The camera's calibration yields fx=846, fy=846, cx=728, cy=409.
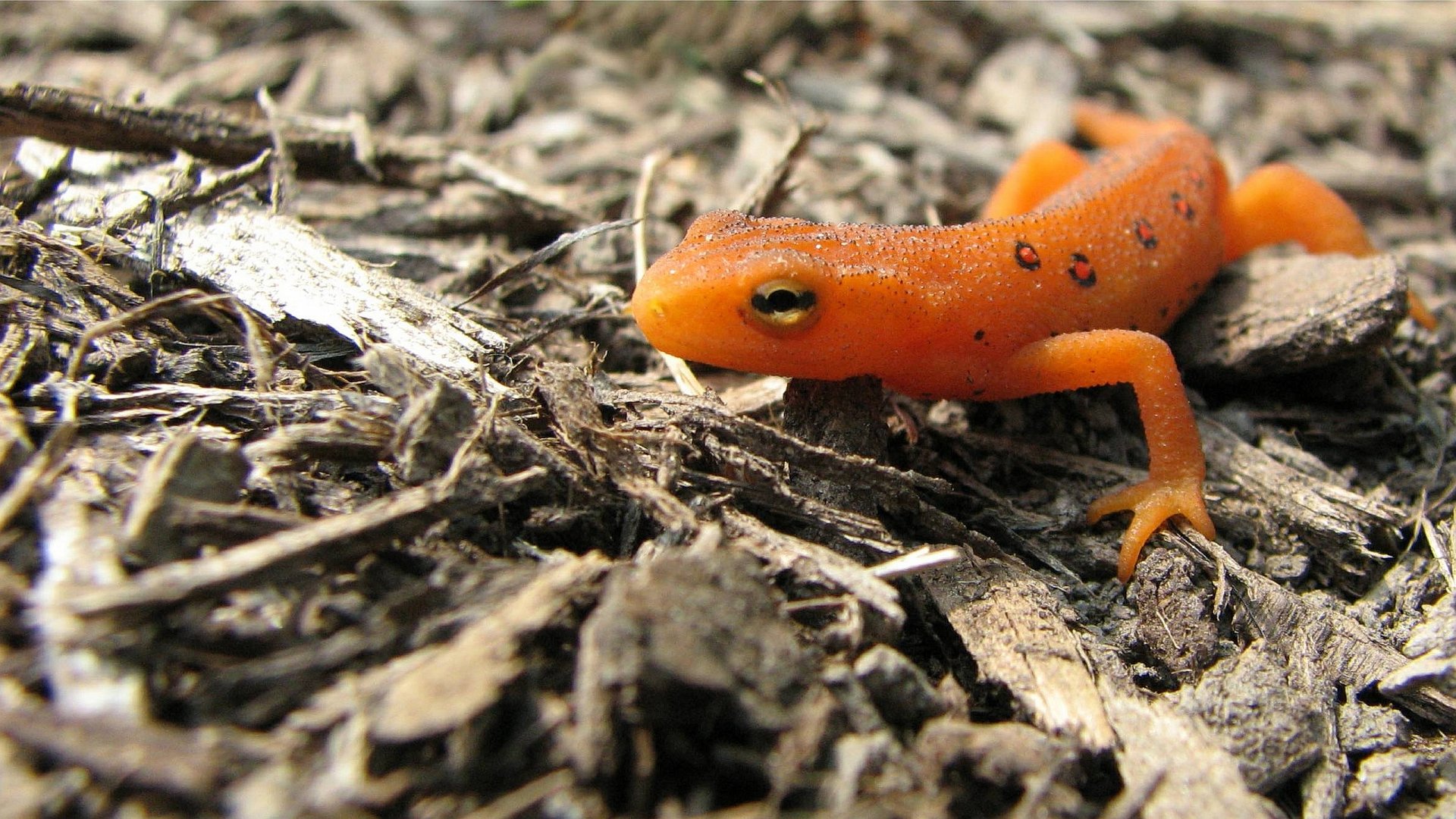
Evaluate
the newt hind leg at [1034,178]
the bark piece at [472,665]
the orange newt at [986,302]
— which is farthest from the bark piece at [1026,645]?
the newt hind leg at [1034,178]

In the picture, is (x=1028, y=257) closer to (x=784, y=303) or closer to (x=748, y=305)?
(x=784, y=303)

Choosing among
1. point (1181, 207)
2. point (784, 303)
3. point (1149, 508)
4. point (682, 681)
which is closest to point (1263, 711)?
point (1149, 508)

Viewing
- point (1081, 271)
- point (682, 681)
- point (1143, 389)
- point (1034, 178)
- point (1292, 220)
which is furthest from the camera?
point (1034, 178)

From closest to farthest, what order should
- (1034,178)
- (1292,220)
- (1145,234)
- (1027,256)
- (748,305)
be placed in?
(748,305), (1027,256), (1145,234), (1292,220), (1034,178)

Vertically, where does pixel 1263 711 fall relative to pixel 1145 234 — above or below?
below

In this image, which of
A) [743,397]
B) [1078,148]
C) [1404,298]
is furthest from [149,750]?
[1078,148]

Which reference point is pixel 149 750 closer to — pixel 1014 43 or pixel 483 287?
pixel 483 287

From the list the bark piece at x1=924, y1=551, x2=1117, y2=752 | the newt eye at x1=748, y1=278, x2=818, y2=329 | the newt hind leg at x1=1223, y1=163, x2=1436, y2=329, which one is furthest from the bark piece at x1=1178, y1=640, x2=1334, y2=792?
the newt hind leg at x1=1223, y1=163, x2=1436, y2=329
